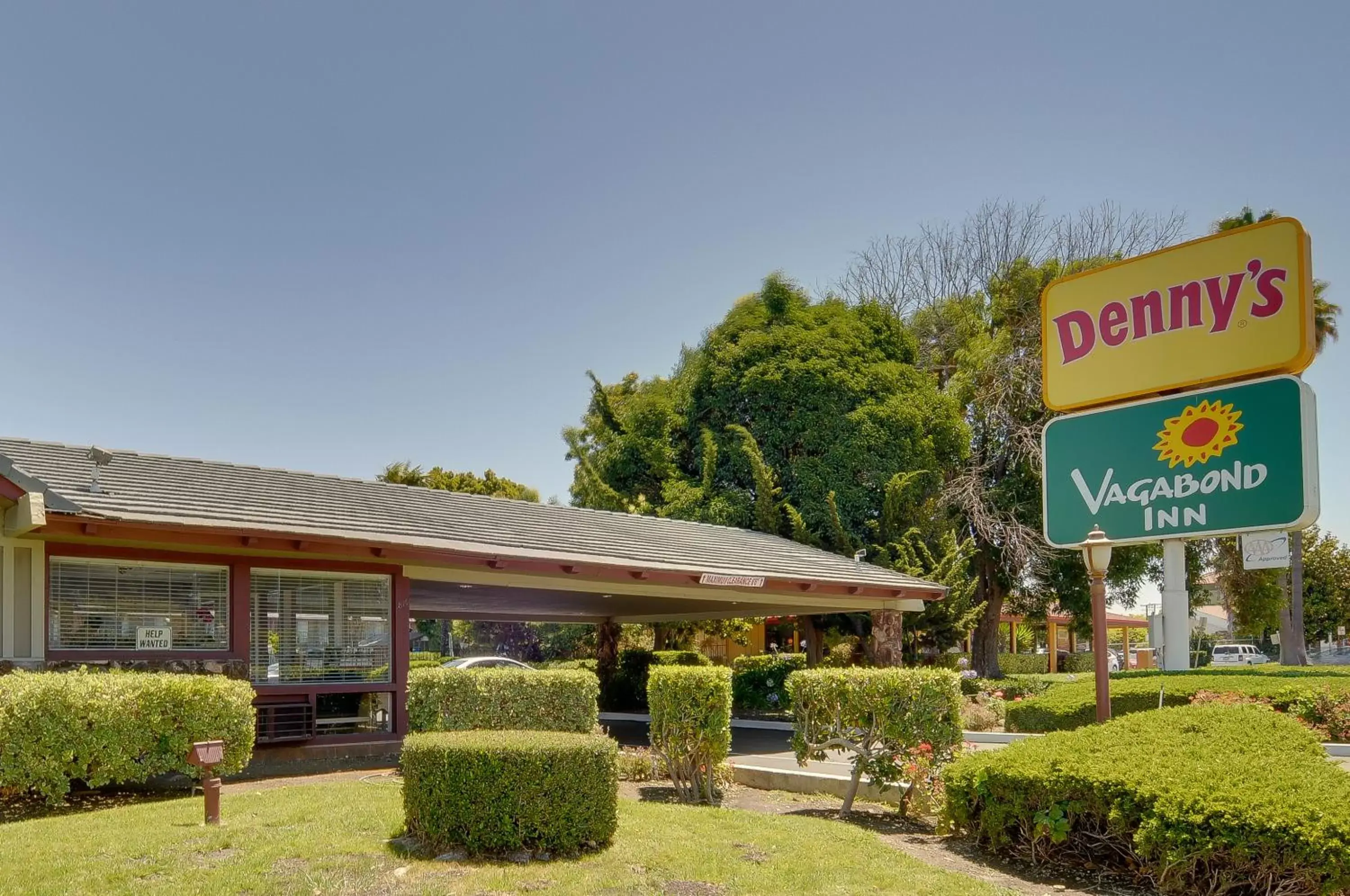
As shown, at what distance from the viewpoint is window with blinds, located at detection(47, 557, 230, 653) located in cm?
1171

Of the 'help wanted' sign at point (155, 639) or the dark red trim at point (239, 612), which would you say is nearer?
the 'help wanted' sign at point (155, 639)

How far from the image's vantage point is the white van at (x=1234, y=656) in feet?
156

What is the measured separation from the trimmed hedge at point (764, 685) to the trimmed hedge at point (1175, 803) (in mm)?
15972

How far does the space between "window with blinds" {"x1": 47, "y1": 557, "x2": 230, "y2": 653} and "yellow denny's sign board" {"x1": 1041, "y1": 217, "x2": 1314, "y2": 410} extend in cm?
1376

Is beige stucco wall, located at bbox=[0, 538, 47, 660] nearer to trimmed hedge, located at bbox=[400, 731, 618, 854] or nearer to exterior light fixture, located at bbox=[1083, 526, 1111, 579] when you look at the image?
trimmed hedge, located at bbox=[400, 731, 618, 854]

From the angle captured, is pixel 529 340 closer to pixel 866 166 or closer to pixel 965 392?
pixel 866 166

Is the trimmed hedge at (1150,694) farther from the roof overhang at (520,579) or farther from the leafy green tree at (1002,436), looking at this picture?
the leafy green tree at (1002,436)

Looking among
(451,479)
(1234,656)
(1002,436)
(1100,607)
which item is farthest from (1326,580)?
(1100,607)

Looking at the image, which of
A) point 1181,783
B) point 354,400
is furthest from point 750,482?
point 1181,783

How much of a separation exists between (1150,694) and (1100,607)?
19.5ft

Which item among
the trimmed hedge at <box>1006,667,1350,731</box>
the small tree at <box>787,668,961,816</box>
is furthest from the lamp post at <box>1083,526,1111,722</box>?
the trimmed hedge at <box>1006,667,1350,731</box>

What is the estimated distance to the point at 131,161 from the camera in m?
17.6

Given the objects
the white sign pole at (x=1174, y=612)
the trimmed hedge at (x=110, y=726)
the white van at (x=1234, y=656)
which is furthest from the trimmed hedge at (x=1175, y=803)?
the white van at (x=1234, y=656)

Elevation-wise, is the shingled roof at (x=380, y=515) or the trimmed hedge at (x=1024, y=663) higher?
the shingled roof at (x=380, y=515)
